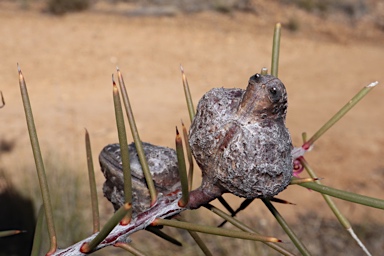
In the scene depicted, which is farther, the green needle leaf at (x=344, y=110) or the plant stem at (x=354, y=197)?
the green needle leaf at (x=344, y=110)

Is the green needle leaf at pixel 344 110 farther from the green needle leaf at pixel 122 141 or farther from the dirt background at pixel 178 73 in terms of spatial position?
the dirt background at pixel 178 73

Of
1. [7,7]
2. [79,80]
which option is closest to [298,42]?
[79,80]

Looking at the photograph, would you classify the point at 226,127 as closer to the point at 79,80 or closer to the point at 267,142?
the point at 267,142

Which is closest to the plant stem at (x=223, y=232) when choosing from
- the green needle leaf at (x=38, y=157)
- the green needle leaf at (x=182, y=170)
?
the green needle leaf at (x=182, y=170)

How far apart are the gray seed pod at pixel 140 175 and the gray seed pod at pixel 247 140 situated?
3.1 inches

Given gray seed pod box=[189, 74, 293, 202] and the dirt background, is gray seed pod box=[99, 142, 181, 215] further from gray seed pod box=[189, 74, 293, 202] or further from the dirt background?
the dirt background

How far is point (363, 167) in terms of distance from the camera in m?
4.92

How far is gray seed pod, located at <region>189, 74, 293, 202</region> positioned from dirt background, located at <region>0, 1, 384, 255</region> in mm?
2895

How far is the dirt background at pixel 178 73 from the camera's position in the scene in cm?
478

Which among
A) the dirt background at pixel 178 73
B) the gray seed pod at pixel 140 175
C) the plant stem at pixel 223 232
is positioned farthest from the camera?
the dirt background at pixel 178 73

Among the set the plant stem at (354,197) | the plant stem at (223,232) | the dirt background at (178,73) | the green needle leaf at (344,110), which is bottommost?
the dirt background at (178,73)

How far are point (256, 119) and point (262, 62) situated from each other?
7396 millimetres

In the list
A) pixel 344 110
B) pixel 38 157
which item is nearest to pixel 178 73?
pixel 344 110

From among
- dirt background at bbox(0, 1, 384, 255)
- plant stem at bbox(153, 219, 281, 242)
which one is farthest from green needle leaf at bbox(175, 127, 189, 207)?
dirt background at bbox(0, 1, 384, 255)
